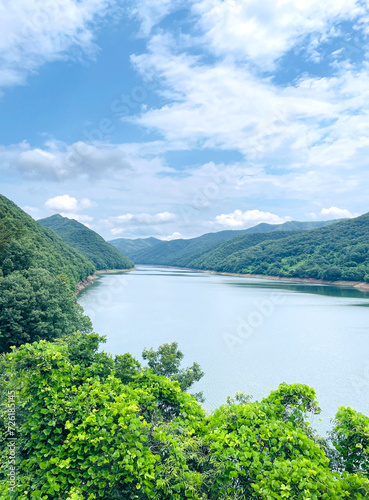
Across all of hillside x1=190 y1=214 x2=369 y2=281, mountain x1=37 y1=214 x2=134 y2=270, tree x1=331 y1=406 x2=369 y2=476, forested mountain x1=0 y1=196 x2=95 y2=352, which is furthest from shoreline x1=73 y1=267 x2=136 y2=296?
tree x1=331 y1=406 x2=369 y2=476

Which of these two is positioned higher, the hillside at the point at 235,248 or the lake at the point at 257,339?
the hillside at the point at 235,248

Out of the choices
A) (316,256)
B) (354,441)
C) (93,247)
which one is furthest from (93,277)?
(354,441)

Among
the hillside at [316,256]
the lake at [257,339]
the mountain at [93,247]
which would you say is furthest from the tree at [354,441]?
the mountain at [93,247]

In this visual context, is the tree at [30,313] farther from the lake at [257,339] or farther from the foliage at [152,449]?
the foliage at [152,449]

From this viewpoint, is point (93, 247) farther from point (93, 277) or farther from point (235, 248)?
point (235, 248)

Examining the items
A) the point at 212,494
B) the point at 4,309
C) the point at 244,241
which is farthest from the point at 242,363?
the point at 244,241

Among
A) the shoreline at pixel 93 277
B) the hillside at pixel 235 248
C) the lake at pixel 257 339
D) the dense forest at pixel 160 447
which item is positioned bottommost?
the lake at pixel 257 339

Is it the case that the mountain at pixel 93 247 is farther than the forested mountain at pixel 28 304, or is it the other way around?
the mountain at pixel 93 247

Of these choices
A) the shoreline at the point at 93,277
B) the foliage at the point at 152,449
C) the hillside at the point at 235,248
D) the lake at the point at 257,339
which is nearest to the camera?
the foliage at the point at 152,449

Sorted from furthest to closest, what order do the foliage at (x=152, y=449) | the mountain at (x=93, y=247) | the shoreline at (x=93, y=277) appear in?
the mountain at (x=93, y=247) < the shoreline at (x=93, y=277) < the foliage at (x=152, y=449)
